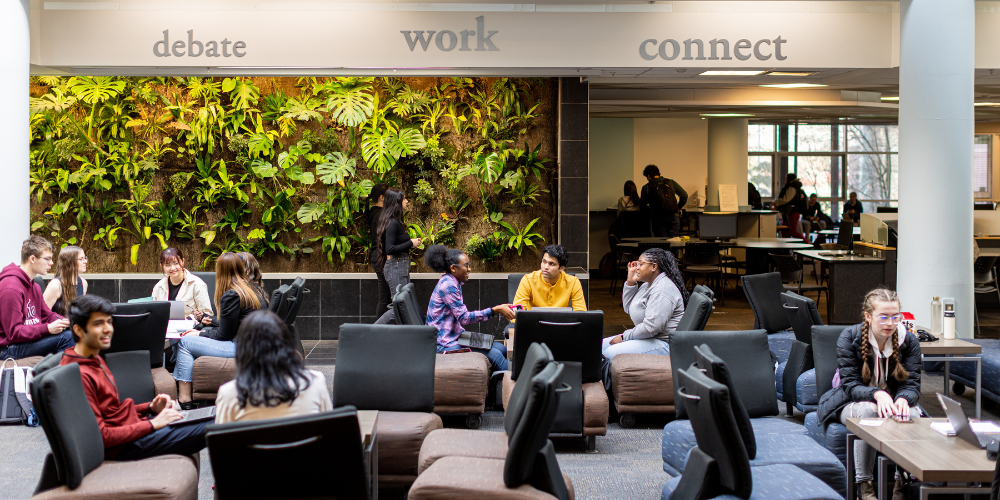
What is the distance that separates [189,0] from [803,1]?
5.69 m

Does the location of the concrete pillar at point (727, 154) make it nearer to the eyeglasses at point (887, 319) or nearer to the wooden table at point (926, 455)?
the eyeglasses at point (887, 319)

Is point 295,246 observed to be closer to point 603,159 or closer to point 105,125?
point 105,125

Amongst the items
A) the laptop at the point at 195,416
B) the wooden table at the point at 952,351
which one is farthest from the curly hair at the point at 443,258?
the wooden table at the point at 952,351

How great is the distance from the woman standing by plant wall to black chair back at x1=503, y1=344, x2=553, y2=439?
15.3 ft

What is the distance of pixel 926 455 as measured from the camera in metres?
3.22

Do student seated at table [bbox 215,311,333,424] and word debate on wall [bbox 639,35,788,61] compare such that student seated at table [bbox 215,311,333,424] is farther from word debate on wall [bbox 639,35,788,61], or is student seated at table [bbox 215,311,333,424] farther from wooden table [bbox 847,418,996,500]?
word debate on wall [bbox 639,35,788,61]

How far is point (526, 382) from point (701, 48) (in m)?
5.13

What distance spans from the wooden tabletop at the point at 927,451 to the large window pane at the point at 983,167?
22152mm

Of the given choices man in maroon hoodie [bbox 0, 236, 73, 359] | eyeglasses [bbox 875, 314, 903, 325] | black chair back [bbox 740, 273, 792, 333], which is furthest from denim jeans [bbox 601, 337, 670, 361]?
man in maroon hoodie [bbox 0, 236, 73, 359]

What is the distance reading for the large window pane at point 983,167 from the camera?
73.9ft

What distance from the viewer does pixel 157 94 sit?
29.7 ft

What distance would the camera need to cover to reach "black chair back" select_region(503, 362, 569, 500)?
3043mm

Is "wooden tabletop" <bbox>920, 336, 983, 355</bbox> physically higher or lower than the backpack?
lower

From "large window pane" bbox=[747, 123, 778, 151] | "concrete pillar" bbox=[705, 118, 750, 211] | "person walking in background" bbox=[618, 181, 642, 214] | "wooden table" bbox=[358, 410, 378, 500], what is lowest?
"wooden table" bbox=[358, 410, 378, 500]
